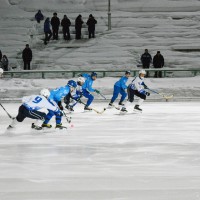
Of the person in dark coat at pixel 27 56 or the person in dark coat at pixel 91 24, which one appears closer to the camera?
the person in dark coat at pixel 27 56

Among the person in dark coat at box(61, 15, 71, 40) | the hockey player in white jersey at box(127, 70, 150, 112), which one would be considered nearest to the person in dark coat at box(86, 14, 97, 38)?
the person in dark coat at box(61, 15, 71, 40)

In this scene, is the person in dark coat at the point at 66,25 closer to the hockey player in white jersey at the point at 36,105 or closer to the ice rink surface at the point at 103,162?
the ice rink surface at the point at 103,162

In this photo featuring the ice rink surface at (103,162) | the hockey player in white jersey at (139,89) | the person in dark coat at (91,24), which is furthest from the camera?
the person in dark coat at (91,24)

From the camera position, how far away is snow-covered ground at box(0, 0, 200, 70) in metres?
31.3

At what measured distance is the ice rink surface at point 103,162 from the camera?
6.47 meters

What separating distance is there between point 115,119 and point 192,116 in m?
2.05

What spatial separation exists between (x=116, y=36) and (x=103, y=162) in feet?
83.5

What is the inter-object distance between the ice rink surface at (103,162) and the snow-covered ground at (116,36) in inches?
647

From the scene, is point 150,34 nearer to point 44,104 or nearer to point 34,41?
point 34,41

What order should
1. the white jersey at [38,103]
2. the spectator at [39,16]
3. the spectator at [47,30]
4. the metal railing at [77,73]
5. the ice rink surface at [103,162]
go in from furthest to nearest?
the spectator at [39,16], the spectator at [47,30], the metal railing at [77,73], the white jersey at [38,103], the ice rink surface at [103,162]

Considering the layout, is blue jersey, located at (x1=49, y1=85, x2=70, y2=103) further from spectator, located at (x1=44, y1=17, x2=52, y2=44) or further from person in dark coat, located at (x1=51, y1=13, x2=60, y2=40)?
spectator, located at (x1=44, y1=17, x2=52, y2=44)

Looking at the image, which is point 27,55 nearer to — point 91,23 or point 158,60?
point 91,23

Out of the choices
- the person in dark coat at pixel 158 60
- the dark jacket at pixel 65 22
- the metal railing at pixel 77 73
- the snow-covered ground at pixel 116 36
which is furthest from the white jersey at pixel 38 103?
the dark jacket at pixel 65 22

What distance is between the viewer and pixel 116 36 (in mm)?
33688
